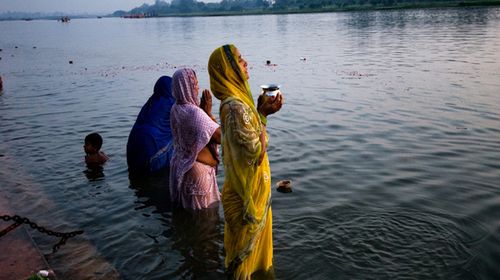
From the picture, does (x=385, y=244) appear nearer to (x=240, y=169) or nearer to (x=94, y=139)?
(x=240, y=169)

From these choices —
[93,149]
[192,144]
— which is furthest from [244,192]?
[93,149]

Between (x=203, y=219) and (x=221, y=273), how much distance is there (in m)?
1.15

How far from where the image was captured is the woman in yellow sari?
3289mm

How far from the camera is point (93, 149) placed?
26.6 feet

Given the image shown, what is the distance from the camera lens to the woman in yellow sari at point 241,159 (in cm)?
329

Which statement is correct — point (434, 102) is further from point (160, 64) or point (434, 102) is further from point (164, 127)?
point (160, 64)

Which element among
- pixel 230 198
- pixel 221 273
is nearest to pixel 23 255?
pixel 221 273

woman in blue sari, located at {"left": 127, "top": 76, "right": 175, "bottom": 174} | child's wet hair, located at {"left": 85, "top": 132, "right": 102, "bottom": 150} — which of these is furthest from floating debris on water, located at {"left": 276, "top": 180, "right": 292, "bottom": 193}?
child's wet hair, located at {"left": 85, "top": 132, "right": 102, "bottom": 150}

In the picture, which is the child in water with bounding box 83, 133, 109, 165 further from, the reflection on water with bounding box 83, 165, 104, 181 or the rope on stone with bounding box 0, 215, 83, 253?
the rope on stone with bounding box 0, 215, 83, 253

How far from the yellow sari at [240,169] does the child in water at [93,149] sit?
5185 mm

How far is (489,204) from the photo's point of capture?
6082 millimetres

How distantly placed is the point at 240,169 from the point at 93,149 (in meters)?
5.58

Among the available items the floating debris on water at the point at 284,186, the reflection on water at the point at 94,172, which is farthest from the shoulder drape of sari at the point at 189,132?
the reflection on water at the point at 94,172

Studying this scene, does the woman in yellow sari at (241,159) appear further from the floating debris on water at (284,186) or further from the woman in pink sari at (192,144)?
the floating debris on water at (284,186)
